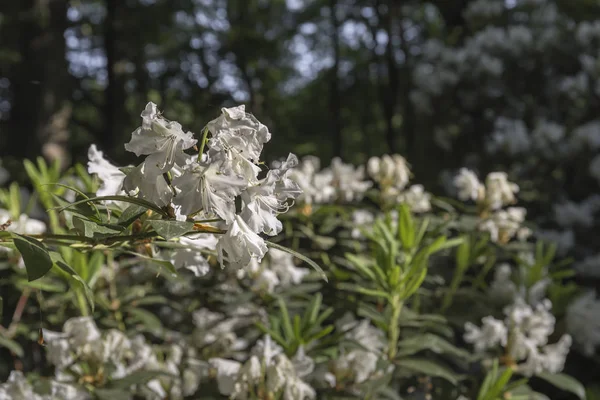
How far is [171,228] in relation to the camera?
3.02ft

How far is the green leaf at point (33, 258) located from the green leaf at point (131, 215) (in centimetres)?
12

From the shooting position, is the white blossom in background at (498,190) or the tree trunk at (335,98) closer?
the white blossom in background at (498,190)

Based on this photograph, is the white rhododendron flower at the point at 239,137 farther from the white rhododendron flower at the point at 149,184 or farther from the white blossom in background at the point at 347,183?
the white blossom in background at the point at 347,183

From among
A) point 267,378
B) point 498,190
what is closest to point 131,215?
point 267,378

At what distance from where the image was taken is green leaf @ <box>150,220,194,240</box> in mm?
907

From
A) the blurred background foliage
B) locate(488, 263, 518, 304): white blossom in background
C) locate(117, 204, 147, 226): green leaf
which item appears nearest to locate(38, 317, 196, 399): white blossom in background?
locate(117, 204, 147, 226): green leaf

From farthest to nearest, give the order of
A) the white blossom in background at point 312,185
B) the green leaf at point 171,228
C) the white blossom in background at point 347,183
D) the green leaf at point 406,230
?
the white blossom in background at point 347,183 < the white blossom in background at point 312,185 < the green leaf at point 406,230 < the green leaf at point 171,228

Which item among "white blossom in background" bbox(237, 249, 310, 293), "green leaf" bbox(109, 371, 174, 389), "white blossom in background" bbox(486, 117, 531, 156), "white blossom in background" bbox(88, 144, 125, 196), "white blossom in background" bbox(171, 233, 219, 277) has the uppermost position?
"white blossom in background" bbox(486, 117, 531, 156)

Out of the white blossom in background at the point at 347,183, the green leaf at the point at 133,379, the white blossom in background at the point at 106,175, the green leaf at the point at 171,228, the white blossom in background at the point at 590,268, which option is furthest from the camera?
the white blossom in background at the point at 590,268

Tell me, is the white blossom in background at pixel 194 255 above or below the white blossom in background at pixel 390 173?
below

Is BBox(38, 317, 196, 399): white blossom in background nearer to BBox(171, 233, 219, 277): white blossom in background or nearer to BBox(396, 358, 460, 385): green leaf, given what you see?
BBox(171, 233, 219, 277): white blossom in background

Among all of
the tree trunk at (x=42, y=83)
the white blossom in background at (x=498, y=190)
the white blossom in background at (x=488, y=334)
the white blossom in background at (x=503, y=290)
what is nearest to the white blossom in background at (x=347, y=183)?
the white blossom in background at (x=498, y=190)

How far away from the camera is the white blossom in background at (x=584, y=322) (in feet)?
8.37

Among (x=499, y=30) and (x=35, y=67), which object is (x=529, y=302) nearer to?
(x=499, y=30)
